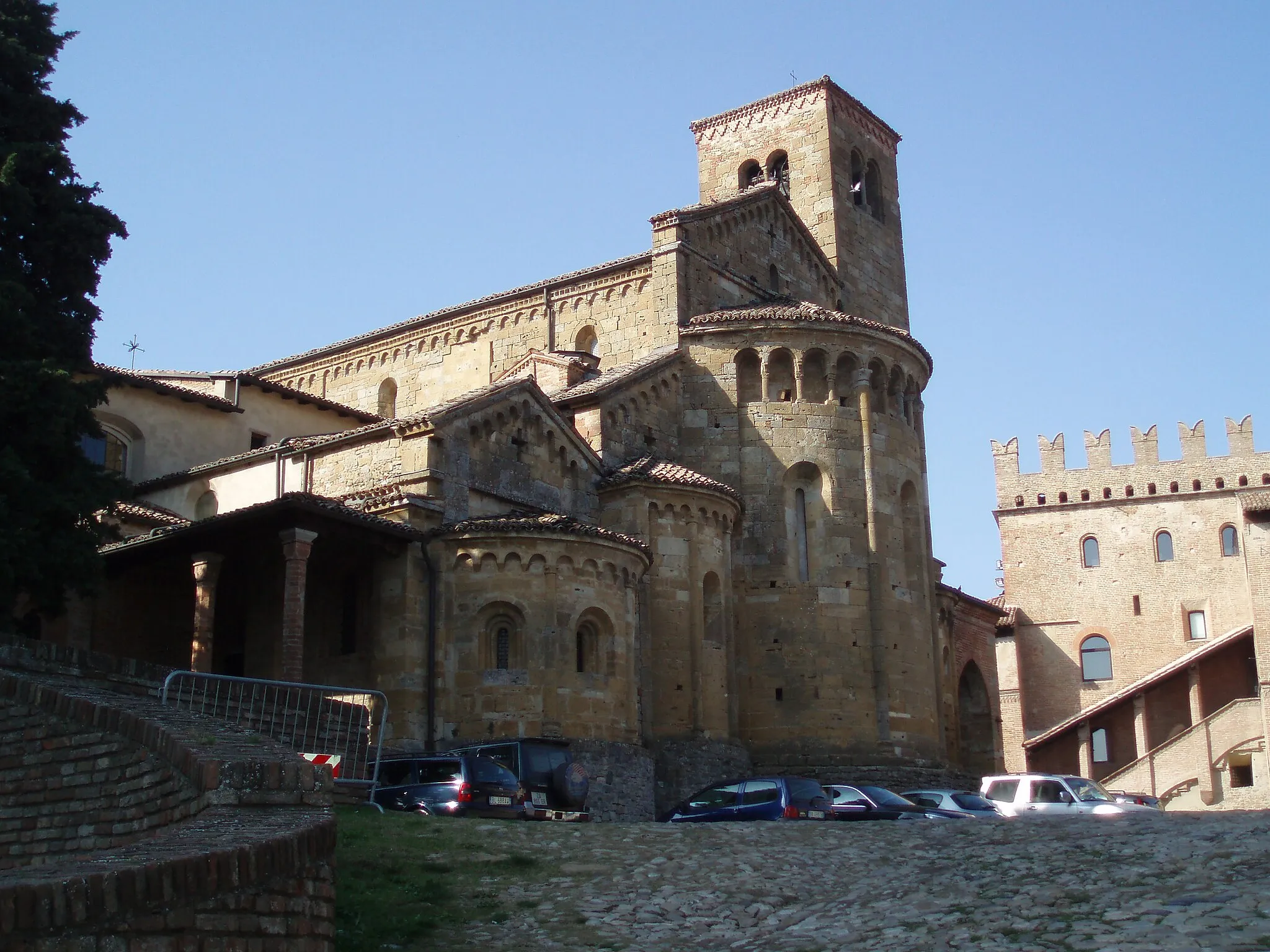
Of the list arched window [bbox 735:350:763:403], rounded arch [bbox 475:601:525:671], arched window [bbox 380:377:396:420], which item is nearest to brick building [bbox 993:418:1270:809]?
arched window [bbox 735:350:763:403]

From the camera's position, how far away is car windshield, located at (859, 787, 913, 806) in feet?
76.8

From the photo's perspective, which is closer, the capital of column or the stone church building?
the capital of column

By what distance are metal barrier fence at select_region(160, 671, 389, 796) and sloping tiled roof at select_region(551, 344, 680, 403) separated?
404 inches

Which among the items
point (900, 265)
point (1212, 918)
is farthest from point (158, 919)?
point (900, 265)

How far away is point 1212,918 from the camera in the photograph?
1244cm

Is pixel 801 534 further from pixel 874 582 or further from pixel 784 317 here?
pixel 784 317

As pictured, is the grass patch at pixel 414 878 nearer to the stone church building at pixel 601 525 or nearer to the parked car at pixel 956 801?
the parked car at pixel 956 801

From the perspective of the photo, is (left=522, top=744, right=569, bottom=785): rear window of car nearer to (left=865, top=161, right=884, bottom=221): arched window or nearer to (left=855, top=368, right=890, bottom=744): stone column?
(left=855, top=368, right=890, bottom=744): stone column

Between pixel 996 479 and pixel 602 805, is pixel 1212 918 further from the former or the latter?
pixel 996 479

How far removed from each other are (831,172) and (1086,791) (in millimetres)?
25570

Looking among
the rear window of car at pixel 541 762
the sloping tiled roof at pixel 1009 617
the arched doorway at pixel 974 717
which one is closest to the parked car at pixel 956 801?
the rear window of car at pixel 541 762

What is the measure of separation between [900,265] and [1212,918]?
37616 millimetres

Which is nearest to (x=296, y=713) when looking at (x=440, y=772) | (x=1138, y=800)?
(x=440, y=772)

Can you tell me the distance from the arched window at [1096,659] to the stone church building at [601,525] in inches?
960
